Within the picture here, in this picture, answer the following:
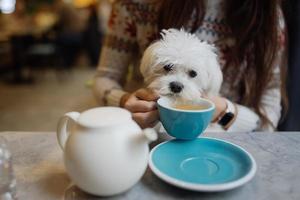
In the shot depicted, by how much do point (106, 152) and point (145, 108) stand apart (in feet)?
0.93

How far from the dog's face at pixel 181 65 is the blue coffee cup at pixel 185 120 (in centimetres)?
9

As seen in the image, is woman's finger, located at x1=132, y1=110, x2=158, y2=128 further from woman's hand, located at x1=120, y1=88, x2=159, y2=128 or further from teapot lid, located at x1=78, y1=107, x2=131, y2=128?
teapot lid, located at x1=78, y1=107, x2=131, y2=128

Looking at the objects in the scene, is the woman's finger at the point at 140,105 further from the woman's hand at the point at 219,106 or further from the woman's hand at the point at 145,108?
the woman's hand at the point at 219,106

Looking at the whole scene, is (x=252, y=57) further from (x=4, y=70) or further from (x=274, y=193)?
(x=4, y=70)

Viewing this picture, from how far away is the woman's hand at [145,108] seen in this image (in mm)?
662

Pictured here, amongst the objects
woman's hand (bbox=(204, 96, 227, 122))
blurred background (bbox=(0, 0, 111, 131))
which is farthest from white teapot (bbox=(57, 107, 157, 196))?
blurred background (bbox=(0, 0, 111, 131))

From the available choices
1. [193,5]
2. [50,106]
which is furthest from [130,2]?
[50,106]

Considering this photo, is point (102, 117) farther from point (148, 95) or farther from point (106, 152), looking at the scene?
point (148, 95)

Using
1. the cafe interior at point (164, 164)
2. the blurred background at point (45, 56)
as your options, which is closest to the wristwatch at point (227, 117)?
the cafe interior at point (164, 164)

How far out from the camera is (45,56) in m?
4.47

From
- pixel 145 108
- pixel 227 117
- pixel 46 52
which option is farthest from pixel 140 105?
pixel 46 52

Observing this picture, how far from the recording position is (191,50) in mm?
668

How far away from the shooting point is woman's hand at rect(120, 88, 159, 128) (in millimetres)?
662

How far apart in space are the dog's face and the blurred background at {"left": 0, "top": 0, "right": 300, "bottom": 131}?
2.13 metres
